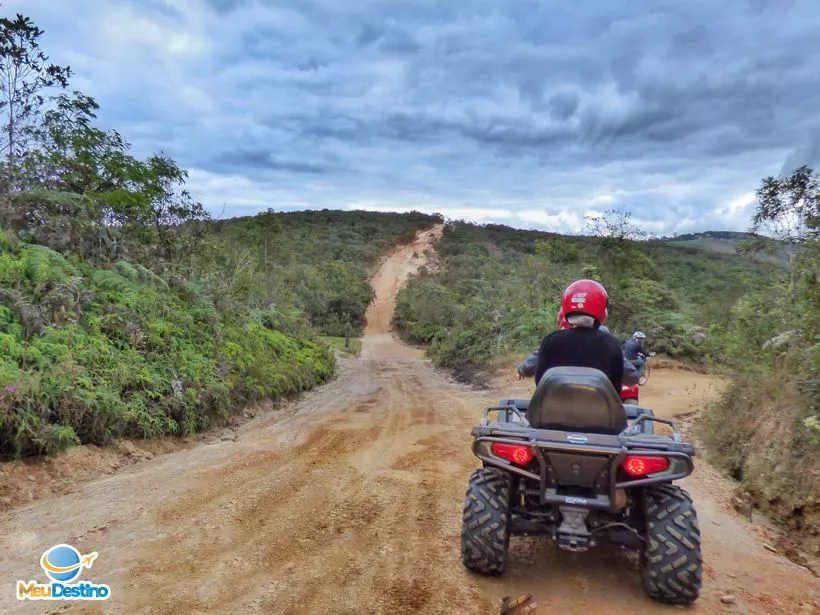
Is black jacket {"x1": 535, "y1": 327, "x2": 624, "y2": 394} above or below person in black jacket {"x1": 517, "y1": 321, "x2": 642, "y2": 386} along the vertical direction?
above

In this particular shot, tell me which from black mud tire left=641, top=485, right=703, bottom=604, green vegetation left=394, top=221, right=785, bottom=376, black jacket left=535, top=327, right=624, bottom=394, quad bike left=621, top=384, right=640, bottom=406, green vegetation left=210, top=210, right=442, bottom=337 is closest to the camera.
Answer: black mud tire left=641, top=485, right=703, bottom=604

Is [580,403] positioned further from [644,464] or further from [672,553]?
[672,553]

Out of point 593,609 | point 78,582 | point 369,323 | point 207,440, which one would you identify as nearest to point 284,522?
point 78,582

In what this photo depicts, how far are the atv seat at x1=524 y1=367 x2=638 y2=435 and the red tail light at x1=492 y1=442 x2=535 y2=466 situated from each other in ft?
0.66

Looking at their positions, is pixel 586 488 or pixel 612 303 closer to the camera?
pixel 586 488

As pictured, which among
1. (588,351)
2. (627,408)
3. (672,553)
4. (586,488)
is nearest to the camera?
(672,553)

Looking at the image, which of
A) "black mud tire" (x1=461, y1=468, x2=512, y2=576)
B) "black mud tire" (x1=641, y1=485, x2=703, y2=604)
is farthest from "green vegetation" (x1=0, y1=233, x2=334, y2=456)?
"black mud tire" (x1=641, y1=485, x2=703, y2=604)

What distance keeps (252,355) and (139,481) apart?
5.63 meters

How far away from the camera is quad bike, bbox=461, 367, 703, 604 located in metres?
3.14

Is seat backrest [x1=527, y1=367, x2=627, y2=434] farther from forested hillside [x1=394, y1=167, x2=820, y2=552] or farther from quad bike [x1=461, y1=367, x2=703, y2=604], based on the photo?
forested hillside [x1=394, y1=167, x2=820, y2=552]

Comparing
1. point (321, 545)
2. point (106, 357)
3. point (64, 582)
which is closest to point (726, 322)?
point (321, 545)

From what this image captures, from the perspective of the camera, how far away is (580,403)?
332cm

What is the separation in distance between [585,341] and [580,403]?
602 mm

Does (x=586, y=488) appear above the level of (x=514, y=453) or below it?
below
